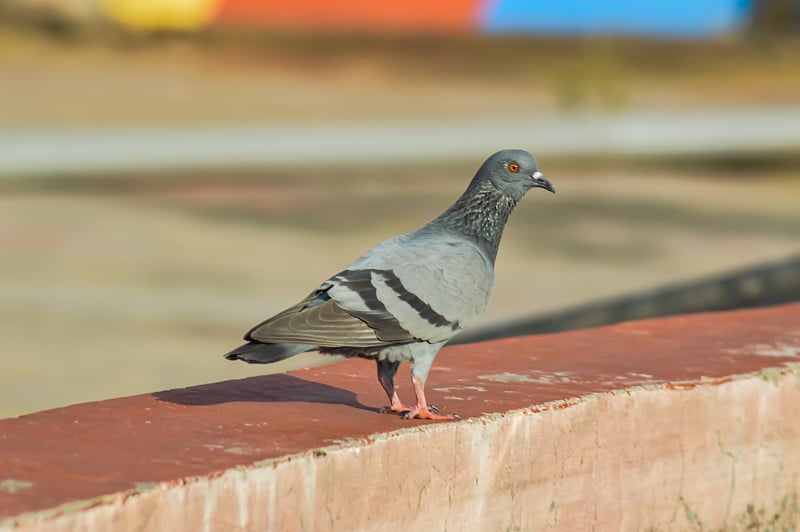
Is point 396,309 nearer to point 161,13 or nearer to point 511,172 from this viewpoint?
point 511,172

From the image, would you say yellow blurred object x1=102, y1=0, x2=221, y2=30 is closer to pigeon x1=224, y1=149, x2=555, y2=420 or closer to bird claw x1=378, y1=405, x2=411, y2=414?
pigeon x1=224, y1=149, x2=555, y2=420

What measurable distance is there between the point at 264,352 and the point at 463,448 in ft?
2.10

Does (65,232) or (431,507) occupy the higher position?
(65,232)

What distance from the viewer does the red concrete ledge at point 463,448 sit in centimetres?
357

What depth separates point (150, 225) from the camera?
15398 mm

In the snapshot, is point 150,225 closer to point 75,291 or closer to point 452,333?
point 75,291

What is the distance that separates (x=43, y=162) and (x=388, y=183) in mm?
4542

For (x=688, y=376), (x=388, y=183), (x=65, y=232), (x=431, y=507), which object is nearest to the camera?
(x=431, y=507)

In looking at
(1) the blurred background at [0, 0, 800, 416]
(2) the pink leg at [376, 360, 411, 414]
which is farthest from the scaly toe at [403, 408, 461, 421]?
(1) the blurred background at [0, 0, 800, 416]

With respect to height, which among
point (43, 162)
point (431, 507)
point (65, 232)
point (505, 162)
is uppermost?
point (43, 162)

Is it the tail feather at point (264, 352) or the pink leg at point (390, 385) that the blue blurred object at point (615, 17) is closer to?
the pink leg at point (390, 385)

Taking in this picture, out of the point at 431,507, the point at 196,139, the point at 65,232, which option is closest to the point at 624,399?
the point at 431,507

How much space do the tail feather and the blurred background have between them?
464 cm

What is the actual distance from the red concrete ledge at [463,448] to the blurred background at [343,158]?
3636mm
